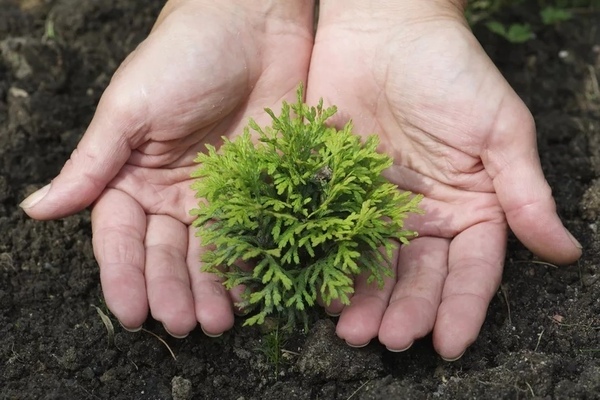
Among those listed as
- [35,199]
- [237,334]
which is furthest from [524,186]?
[35,199]

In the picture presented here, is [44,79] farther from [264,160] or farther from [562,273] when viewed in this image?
[562,273]

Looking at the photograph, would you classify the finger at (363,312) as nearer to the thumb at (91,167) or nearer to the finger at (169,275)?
the finger at (169,275)

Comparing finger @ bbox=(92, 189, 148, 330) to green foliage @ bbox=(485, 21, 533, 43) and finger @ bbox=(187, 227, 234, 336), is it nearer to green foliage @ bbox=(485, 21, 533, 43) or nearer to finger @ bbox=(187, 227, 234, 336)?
finger @ bbox=(187, 227, 234, 336)

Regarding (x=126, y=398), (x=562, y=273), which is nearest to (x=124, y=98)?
(x=126, y=398)

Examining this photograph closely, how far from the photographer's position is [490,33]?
630 cm

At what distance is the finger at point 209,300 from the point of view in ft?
13.0

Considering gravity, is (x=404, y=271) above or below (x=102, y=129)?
below

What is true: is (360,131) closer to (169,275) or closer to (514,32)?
(169,275)

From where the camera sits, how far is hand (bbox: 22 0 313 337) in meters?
4.01

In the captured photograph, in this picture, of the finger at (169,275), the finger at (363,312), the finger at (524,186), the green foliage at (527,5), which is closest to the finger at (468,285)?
the finger at (524,186)

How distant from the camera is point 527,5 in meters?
6.52

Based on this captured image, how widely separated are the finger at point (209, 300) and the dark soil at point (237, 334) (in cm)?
26

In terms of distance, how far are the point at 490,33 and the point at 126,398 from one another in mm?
3963

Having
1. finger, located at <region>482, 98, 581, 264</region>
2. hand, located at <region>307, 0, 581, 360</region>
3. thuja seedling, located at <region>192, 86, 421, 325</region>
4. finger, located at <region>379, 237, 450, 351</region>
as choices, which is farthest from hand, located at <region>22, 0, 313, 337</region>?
finger, located at <region>482, 98, 581, 264</region>
